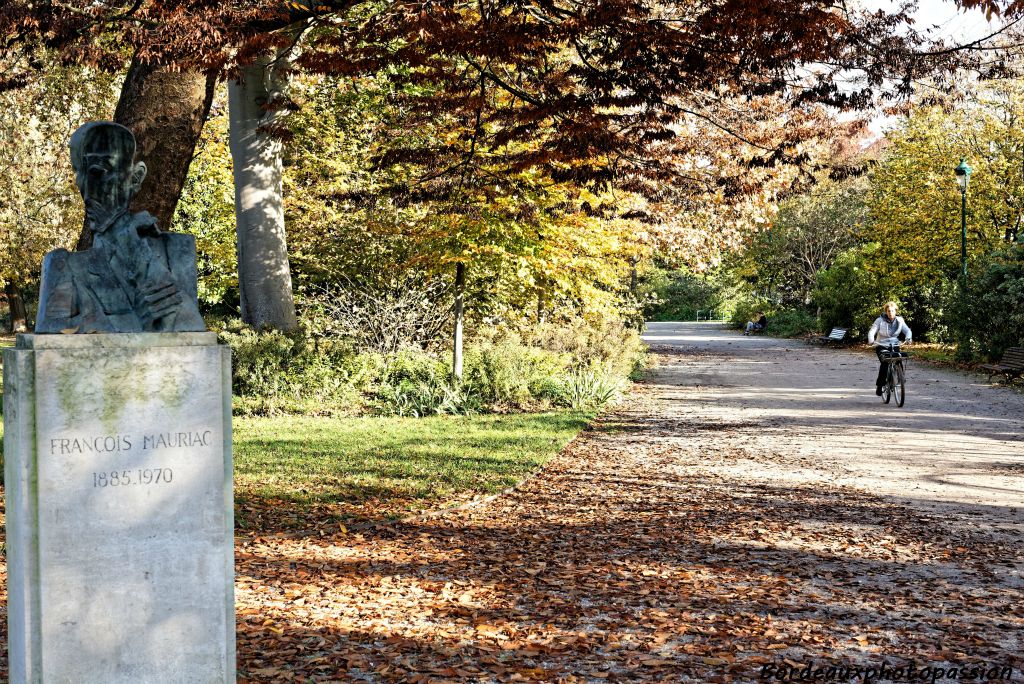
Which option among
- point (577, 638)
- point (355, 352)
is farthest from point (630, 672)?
point (355, 352)

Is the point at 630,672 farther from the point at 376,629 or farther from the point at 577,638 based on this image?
the point at 376,629

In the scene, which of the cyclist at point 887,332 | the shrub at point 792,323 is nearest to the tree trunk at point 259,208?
the cyclist at point 887,332

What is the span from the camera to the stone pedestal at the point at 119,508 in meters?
3.81

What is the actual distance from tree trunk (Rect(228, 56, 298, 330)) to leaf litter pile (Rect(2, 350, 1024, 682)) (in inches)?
342

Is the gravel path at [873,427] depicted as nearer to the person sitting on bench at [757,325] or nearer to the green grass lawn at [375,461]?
the green grass lawn at [375,461]

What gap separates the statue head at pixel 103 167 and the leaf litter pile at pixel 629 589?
7.42 ft

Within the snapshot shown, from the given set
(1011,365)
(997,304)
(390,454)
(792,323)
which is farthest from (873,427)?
(792,323)

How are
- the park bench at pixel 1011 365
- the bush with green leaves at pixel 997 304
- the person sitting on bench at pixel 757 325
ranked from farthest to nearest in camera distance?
the person sitting on bench at pixel 757 325 → the bush with green leaves at pixel 997 304 → the park bench at pixel 1011 365

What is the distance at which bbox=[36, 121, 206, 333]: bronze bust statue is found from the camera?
4.09m

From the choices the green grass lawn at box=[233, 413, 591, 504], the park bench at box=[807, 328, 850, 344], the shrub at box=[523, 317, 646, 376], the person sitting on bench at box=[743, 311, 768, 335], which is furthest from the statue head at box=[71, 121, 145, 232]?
the person sitting on bench at box=[743, 311, 768, 335]

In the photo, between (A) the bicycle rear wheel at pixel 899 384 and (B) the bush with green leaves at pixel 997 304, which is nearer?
(A) the bicycle rear wheel at pixel 899 384

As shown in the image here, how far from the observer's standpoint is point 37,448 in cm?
Answer: 378

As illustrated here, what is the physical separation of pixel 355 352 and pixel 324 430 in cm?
431

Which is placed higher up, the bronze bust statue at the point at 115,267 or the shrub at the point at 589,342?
the bronze bust statue at the point at 115,267
